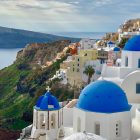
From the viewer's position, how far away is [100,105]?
21.6 meters

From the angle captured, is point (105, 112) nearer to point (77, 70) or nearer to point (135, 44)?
point (135, 44)

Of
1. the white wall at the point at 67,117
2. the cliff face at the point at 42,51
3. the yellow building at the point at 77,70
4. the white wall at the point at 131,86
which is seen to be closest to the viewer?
the white wall at the point at 67,117

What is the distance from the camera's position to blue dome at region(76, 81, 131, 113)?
21562 millimetres

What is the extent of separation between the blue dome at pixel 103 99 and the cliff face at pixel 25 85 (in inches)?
1249

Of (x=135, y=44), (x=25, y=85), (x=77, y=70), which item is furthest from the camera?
(x=25, y=85)

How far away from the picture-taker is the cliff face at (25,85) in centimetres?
5684

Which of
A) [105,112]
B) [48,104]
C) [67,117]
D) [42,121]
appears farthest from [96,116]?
[67,117]

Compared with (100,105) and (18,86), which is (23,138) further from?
(18,86)

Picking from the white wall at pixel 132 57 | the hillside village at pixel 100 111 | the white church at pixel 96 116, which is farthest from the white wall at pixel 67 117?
the white wall at pixel 132 57

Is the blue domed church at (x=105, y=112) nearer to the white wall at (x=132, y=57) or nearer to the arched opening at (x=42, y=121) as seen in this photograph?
the arched opening at (x=42, y=121)

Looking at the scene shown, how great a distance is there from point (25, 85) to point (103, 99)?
61.4 m

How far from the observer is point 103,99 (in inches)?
851

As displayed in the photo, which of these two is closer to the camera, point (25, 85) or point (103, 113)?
point (103, 113)

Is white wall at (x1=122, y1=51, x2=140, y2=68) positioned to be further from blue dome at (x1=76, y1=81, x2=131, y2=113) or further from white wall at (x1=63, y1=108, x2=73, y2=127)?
blue dome at (x1=76, y1=81, x2=131, y2=113)
